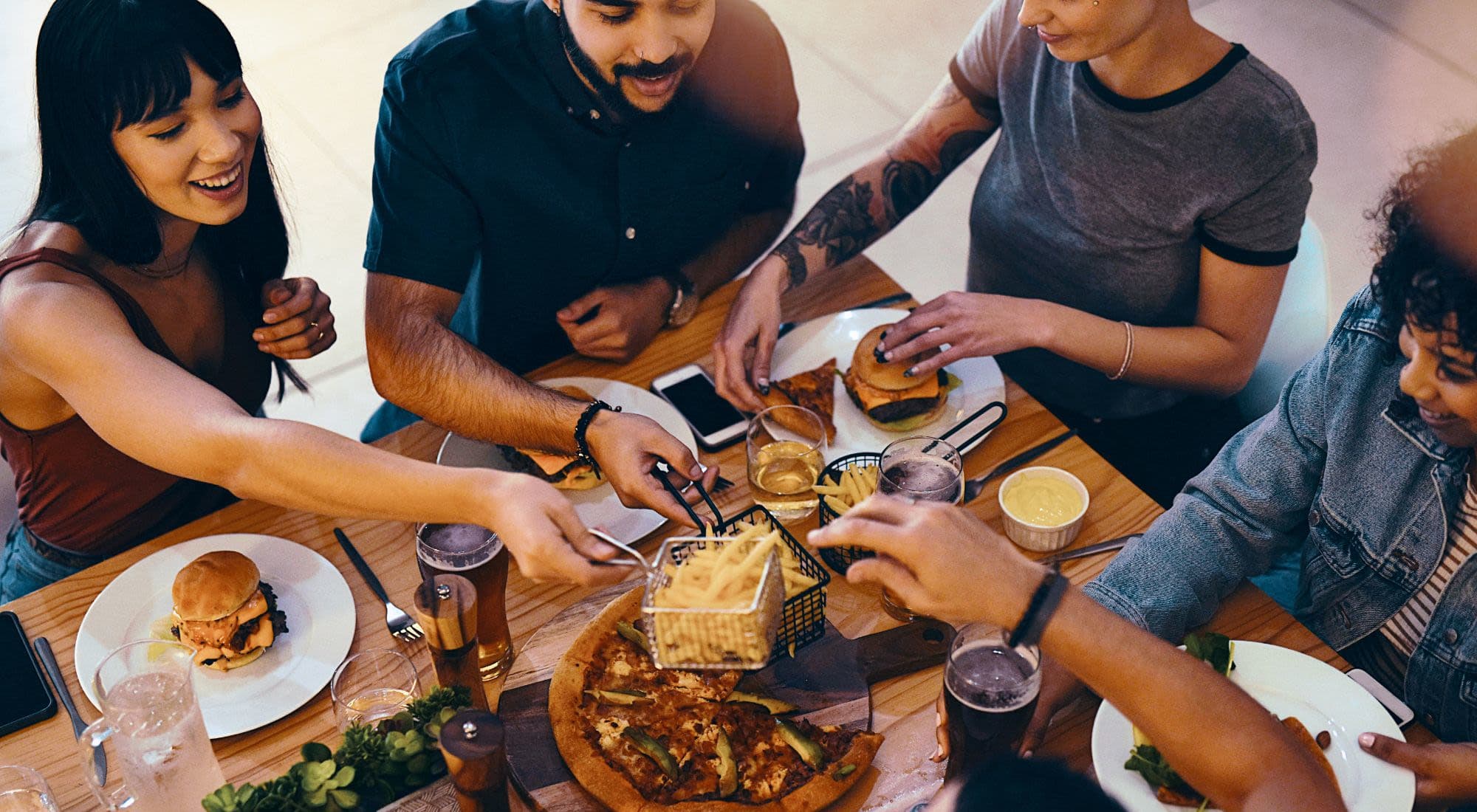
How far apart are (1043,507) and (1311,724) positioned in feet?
1.72

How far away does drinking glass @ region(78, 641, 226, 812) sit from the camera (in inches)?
61.5

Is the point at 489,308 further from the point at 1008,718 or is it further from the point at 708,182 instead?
the point at 1008,718

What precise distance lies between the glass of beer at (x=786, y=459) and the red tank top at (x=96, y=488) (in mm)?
1041

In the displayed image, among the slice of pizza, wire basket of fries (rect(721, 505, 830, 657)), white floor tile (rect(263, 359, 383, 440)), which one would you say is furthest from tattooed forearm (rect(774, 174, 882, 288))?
white floor tile (rect(263, 359, 383, 440))

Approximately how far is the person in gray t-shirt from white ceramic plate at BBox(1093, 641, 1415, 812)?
0.76 metres

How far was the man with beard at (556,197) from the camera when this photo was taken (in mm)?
2256

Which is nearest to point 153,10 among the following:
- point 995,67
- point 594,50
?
point 594,50

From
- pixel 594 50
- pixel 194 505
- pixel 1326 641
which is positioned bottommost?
pixel 1326 641

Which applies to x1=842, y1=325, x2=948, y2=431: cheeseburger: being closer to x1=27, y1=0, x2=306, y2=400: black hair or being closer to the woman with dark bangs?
the woman with dark bangs

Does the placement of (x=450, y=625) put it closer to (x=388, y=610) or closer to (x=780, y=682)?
(x=388, y=610)

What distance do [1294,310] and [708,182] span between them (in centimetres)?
124

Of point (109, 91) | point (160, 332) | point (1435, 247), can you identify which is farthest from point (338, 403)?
point (1435, 247)

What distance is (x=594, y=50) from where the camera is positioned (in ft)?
7.59

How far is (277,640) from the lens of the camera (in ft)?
6.27
